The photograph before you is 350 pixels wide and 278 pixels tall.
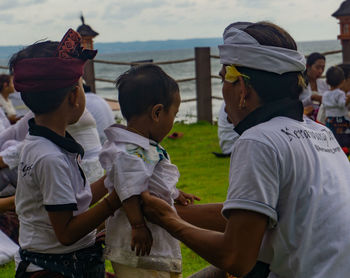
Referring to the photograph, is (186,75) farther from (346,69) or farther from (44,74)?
(44,74)

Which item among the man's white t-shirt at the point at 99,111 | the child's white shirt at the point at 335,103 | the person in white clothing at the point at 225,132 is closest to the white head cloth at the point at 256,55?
the man's white t-shirt at the point at 99,111

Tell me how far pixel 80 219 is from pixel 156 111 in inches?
20.5

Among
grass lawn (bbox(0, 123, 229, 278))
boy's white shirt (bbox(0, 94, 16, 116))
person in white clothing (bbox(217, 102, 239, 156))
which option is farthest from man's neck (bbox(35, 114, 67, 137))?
boy's white shirt (bbox(0, 94, 16, 116))

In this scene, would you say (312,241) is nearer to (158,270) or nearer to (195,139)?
(158,270)

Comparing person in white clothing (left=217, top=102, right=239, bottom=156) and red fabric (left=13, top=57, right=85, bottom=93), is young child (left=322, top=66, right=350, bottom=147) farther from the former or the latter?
red fabric (left=13, top=57, right=85, bottom=93)

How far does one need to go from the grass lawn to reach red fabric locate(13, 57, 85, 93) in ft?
7.11

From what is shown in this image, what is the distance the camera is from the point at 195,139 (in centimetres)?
1027

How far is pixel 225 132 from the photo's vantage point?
774 cm

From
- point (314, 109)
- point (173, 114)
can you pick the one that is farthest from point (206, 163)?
point (173, 114)

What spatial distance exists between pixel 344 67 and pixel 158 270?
7102 mm

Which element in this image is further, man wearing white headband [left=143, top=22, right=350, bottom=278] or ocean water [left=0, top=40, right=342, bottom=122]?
ocean water [left=0, top=40, right=342, bottom=122]

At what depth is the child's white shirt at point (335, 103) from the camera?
26.6ft

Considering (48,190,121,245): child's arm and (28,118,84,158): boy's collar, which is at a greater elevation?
(28,118,84,158): boy's collar

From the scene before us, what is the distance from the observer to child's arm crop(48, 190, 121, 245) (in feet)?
7.13
